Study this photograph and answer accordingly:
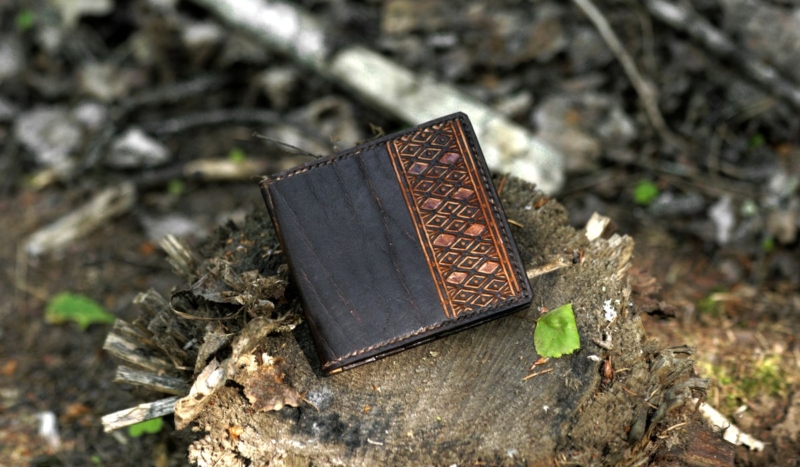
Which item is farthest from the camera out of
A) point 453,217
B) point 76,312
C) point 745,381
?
point 76,312

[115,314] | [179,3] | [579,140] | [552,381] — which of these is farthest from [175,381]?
[179,3]

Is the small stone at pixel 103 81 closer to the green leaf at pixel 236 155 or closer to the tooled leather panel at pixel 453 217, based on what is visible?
the green leaf at pixel 236 155

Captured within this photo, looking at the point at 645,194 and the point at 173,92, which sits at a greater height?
the point at 173,92

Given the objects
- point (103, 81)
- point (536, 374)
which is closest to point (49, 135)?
point (103, 81)

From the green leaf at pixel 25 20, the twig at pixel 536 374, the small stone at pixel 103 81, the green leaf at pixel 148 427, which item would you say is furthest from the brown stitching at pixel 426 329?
the green leaf at pixel 25 20

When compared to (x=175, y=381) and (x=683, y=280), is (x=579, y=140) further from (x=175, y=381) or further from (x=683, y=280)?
(x=175, y=381)

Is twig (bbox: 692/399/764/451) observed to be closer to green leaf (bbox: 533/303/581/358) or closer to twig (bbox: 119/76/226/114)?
green leaf (bbox: 533/303/581/358)

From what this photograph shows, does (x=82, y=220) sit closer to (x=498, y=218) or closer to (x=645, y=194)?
(x=498, y=218)

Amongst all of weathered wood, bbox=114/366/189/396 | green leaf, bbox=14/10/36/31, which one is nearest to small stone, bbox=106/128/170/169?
green leaf, bbox=14/10/36/31
